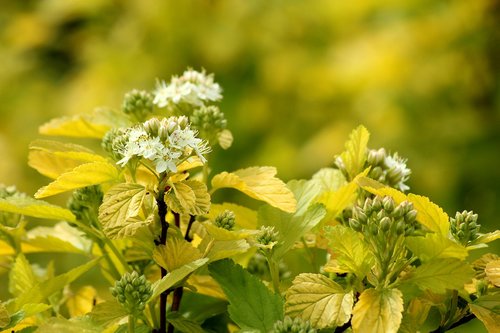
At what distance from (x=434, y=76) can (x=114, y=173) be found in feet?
6.14

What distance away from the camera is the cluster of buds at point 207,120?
0.83 m

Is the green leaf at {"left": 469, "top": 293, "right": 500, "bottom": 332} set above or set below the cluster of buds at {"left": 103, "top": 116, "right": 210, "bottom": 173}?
below

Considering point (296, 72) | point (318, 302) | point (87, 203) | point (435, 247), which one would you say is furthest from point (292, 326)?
point (296, 72)

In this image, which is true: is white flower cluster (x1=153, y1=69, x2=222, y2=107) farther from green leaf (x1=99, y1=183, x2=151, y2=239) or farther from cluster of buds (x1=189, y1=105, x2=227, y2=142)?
green leaf (x1=99, y1=183, x2=151, y2=239)

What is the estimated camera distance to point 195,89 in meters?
0.86

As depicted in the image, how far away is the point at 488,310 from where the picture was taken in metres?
0.70

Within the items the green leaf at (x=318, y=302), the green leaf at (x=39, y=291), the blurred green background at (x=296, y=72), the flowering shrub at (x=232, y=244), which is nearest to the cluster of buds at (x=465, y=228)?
the flowering shrub at (x=232, y=244)

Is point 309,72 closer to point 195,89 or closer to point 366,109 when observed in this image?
point 366,109

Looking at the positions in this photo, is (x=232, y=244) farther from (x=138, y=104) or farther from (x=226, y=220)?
(x=138, y=104)

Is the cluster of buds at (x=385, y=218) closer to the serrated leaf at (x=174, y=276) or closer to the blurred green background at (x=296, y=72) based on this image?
the serrated leaf at (x=174, y=276)

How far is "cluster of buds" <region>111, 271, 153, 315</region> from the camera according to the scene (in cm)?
66

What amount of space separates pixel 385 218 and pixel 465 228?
10 cm

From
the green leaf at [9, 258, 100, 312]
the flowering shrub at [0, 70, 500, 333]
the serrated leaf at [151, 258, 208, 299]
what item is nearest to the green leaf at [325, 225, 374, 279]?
the flowering shrub at [0, 70, 500, 333]

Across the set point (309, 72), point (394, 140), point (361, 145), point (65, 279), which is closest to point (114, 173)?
point (65, 279)
